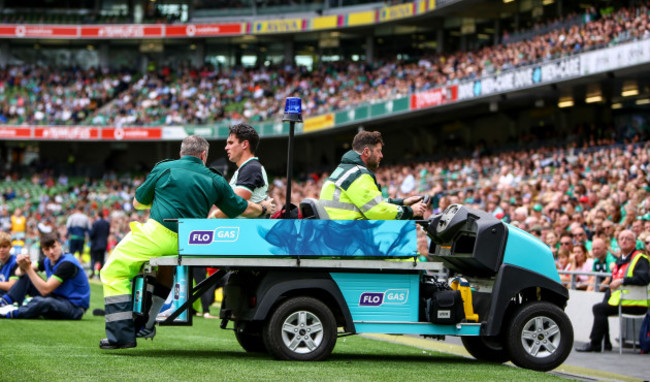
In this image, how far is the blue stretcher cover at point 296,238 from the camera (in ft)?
26.6

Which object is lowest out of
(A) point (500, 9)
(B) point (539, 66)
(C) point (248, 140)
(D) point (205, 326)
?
(D) point (205, 326)

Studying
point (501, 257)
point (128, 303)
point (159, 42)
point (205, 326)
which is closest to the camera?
point (128, 303)

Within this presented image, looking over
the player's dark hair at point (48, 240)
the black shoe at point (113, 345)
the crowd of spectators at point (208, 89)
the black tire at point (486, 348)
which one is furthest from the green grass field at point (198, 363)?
the crowd of spectators at point (208, 89)

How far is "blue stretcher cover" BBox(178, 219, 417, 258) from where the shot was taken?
811cm

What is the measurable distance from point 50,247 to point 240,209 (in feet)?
14.1

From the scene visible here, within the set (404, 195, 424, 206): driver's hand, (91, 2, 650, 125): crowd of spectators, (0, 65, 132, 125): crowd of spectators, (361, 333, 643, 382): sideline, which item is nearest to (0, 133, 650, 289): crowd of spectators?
(361, 333, 643, 382): sideline

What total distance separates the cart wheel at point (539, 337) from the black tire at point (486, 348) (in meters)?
0.44

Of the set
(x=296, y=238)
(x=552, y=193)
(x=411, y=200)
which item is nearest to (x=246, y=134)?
(x=296, y=238)

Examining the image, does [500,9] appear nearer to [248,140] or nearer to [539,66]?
[539,66]

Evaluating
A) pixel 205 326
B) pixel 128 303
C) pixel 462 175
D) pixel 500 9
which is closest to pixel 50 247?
pixel 205 326

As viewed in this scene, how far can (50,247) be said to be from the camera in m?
11.8

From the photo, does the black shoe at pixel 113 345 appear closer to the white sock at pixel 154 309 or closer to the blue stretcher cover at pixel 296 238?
the white sock at pixel 154 309

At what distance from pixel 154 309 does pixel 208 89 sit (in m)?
42.9

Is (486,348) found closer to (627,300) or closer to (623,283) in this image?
(623,283)
